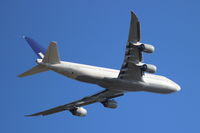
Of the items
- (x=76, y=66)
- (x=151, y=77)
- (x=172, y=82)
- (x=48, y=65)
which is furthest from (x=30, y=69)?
(x=172, y=82)

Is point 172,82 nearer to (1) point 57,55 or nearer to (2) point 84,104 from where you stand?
(2) point 84,104

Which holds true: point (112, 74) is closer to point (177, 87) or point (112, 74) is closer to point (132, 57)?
point (132, 57)

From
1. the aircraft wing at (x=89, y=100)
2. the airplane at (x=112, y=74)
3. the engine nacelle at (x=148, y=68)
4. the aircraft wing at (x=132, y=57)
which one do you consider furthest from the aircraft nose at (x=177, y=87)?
the engine nacelle at (x=148, y=68)

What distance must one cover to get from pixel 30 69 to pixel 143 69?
38.2ft

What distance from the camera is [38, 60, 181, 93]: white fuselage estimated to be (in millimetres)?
42062

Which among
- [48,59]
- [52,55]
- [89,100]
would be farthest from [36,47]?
[89,100]

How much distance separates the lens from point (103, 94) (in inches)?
1885

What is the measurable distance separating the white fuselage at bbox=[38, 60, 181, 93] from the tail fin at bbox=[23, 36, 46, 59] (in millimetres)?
4690

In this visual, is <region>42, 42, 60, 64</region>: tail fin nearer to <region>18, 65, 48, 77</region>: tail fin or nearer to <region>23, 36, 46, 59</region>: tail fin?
<region>18, 65, 48, 77</region>: tail fin

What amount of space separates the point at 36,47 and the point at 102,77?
8482mm

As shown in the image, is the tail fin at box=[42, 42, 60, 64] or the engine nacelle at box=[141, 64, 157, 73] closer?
the tail fin at box=[42, 42, 60, 64]

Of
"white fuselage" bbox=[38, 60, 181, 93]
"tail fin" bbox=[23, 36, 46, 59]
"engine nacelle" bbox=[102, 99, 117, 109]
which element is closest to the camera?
"white fuselage" bbox=[38, 60, 181, 93]

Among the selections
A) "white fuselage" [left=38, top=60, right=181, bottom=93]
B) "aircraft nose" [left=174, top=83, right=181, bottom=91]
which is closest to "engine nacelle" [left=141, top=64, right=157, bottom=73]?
"white fuselage" [left=38, top=60, right=181, bottom=93]

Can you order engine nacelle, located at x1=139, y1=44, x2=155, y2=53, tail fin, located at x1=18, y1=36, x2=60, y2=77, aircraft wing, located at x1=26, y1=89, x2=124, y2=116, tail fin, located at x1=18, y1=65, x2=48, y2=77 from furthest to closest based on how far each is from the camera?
aircraft wing, located at x1=26, y1=89, x2=124, y2=116 → tail fin, located at x1=18, y1=65, x2=48, y2=77 → engine nacelle, located at x1=139, y1=44, x2=155, y2=53 → tail fin, located at x1=18, y1=36, x2=60, y2=77
